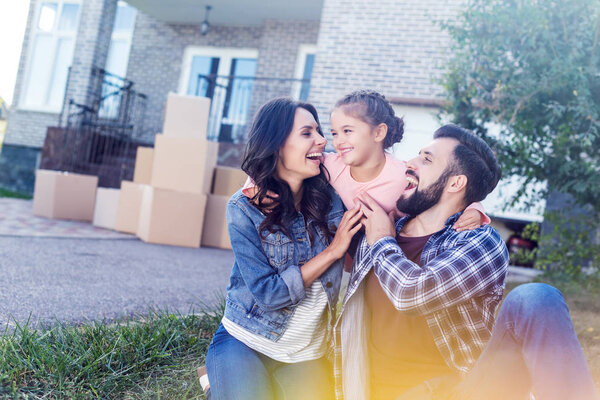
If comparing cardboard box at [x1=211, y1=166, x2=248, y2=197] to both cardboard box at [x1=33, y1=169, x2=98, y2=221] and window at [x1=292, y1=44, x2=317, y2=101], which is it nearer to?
cardboard box at [x1=33, y1=169, x2=98, y2=221]

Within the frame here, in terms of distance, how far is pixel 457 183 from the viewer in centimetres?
191

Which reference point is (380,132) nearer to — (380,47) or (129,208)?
(129,208)

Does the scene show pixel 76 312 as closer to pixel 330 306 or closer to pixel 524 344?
pixel 330 306

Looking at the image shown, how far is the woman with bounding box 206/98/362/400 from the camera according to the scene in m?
1.93

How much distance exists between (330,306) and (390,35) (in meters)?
7.01

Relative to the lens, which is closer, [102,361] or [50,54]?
[102,361]

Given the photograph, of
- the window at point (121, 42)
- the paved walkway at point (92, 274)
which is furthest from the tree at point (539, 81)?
the window at point (121, 42)

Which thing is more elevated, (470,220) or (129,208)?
(470,220)

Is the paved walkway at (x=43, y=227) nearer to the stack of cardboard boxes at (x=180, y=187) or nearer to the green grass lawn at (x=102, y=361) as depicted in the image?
the stack of cardboard boxes at (x=180, y=187)

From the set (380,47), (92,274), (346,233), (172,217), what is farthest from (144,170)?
(346,233)

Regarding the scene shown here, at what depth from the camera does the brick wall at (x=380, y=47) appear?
26.5 feet

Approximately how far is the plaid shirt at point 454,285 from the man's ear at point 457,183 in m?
0.16

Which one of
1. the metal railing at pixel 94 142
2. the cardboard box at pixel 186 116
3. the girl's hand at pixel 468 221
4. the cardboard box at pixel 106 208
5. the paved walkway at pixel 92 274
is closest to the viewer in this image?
the girl's hand at pixel 468 221

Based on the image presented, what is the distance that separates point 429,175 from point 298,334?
2.55ft
